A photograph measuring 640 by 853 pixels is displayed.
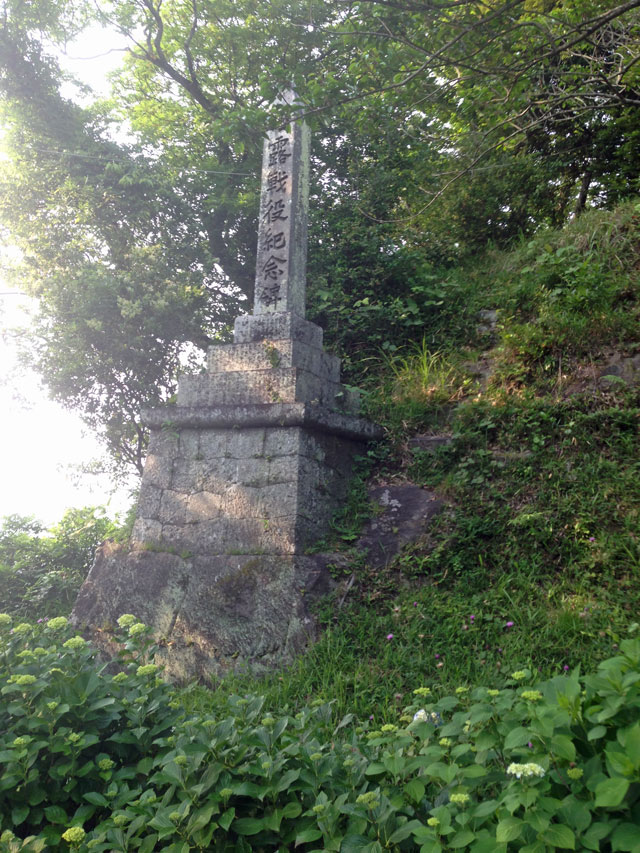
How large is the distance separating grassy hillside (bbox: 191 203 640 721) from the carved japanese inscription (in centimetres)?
119

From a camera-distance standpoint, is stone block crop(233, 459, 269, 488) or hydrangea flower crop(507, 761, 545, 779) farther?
stone block crop(233, 459, 269, 488)

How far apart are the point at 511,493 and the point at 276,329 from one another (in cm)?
217

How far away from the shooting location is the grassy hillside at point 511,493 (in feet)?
11.6

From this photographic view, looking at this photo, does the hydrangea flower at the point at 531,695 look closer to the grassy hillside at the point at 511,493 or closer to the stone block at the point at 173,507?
the grassy hillside at the point at 511,493

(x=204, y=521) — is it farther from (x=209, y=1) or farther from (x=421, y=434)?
(x=209, y=1)

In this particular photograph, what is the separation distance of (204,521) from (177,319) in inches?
163

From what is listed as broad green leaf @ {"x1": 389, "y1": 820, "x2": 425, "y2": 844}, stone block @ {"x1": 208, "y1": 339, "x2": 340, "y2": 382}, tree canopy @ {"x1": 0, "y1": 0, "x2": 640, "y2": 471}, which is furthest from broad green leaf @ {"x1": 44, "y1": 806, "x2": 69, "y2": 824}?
tree canopy @ {"x1": 0, "y1": 0, "x2": 640, "y2": 471}

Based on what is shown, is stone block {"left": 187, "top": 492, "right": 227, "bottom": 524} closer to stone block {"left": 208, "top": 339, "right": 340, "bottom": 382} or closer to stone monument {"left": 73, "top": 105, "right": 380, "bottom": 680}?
stone monument {"left": 73, "top": 105, "right": 380, "bottom": 680}

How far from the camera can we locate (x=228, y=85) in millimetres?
9508

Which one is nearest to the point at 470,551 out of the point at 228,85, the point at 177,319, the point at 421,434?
the point at 421,434

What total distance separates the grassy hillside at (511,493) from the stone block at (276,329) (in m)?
0.83

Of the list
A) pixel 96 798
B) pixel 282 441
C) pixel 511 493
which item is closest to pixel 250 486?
pixel 282 441

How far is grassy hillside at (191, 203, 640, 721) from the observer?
355 centimetres

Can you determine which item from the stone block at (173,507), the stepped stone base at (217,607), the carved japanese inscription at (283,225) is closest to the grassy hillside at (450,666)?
the stepped stone base at (217,607)
